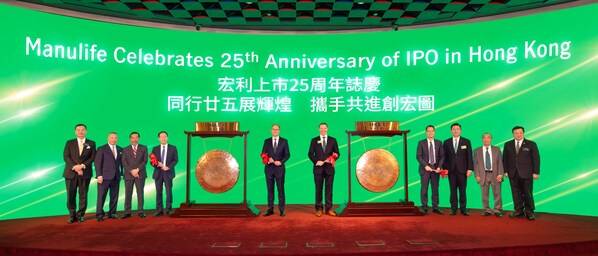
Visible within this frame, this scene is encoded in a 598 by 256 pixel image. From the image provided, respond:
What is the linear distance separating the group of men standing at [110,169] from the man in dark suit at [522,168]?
16.8 feet

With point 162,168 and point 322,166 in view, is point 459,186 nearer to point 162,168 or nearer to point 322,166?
point 322,166

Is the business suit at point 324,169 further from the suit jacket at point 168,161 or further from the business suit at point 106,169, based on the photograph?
the business suit at point 106,169

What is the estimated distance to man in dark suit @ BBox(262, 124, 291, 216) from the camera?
7117mm

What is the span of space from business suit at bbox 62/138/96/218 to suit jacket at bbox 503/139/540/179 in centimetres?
608

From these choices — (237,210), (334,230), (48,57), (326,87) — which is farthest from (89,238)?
(326,87)

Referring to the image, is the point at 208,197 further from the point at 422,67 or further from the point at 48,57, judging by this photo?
the point at 422,67

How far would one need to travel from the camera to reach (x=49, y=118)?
7695mm

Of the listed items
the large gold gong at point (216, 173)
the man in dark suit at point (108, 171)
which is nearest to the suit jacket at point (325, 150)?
the large gold gong at point (216, 173)

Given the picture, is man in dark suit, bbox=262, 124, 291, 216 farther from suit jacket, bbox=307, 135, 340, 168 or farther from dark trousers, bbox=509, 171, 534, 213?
dark trousers, bbox=509, 171, 534, 213

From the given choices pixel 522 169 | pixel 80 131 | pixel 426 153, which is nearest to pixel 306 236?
pixel 426 153

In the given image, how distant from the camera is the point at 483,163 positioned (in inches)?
283

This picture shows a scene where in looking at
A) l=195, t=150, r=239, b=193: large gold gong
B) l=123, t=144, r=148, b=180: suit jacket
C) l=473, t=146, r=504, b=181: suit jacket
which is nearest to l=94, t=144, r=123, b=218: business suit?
l=123, t=144, r=148, b=180: suit jacket

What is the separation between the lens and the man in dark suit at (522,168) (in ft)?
21.7

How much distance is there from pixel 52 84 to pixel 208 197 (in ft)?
10.9
